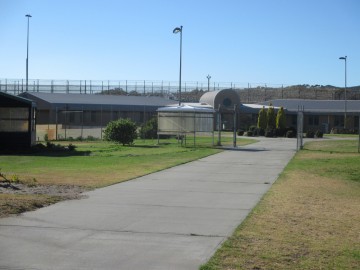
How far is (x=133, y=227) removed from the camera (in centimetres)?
877

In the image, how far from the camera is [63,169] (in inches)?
723

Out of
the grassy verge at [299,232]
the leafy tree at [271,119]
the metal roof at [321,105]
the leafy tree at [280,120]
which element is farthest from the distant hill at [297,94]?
the grassy verge at [299,232]

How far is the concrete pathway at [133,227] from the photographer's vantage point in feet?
22.4

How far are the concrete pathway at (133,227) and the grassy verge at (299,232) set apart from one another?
12.6 inches

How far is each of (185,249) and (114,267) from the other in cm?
121

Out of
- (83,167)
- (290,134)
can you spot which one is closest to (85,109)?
(290,134)

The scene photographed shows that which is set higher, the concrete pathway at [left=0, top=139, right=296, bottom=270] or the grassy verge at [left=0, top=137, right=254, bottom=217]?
the grassy verge at [left=0, top=137, right=254, bottom=217]

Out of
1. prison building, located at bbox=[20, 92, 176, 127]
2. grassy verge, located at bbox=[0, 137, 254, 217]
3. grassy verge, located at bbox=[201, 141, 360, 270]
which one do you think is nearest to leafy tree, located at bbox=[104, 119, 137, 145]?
grassy verge, located at bbox=[0, 137, 254, 217]

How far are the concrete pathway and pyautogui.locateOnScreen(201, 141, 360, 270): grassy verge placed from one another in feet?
1.05

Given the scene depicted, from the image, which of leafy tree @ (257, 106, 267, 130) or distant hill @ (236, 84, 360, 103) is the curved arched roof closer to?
leafy tree @ (257, 106, 267, 130)

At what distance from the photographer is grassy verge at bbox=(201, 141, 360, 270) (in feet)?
22.2

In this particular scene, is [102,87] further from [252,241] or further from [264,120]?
[252,241]

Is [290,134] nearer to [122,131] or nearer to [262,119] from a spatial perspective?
[262,119]

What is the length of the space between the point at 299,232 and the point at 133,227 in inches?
101
